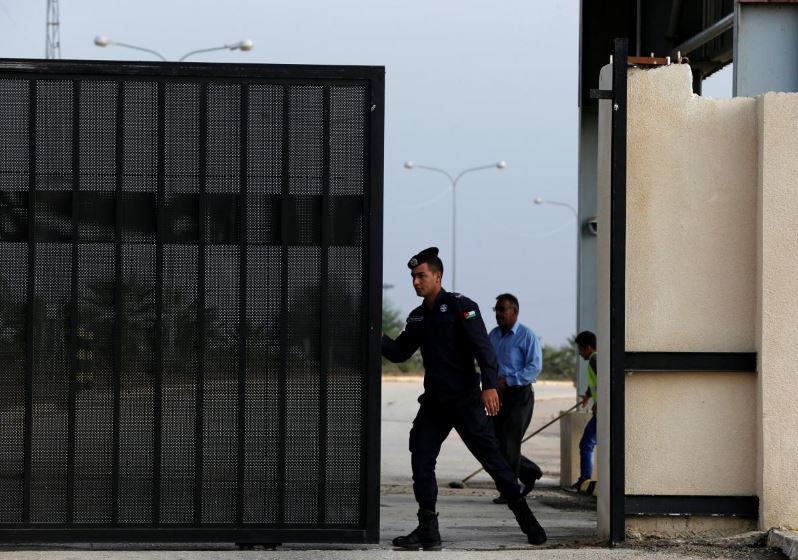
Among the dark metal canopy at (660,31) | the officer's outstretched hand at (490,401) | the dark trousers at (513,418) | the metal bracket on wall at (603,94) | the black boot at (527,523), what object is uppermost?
the dark metal canopy at (660,31)

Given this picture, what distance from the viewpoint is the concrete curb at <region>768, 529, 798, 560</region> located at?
7.68 m

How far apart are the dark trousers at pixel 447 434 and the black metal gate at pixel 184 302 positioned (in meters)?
0.53

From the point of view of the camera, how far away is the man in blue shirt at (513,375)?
40.9 ft

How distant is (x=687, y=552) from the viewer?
26.2 ft

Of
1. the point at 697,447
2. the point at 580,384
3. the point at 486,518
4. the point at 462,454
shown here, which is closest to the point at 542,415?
the point at 462,454

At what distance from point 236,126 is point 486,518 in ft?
14.2

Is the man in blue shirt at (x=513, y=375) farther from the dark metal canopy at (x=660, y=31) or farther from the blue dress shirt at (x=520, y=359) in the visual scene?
the dark metal canopy at (x=660, y=31)

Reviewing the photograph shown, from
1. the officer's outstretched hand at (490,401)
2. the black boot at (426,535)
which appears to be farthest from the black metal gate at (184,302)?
the officer's outstretched hand at (490,401)

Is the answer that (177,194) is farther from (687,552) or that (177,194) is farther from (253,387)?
(687,552)

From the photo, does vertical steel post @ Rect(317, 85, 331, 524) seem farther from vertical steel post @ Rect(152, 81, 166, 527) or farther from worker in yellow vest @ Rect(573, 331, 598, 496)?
worker in yellow vest @ Rect(573, 331, 598, 496)

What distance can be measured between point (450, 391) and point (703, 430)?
1564 mm

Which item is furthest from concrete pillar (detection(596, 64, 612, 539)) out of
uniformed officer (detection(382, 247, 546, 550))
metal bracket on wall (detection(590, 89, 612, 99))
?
uniformed officer (detection(382, 247, 546, 550))

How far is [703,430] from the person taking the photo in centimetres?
834

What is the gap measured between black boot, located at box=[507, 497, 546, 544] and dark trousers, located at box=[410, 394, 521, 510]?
0.06 meters
